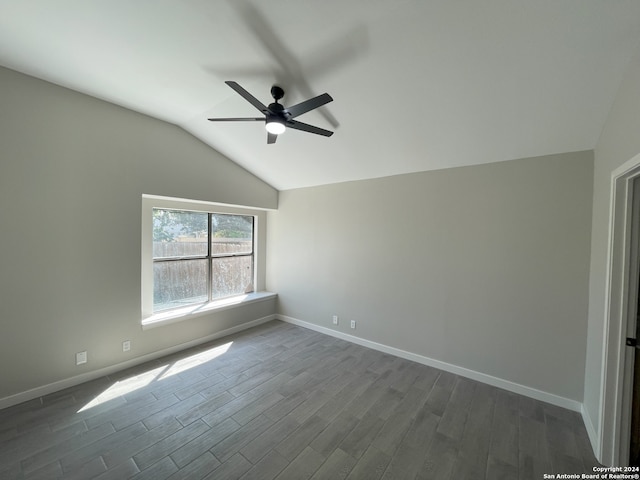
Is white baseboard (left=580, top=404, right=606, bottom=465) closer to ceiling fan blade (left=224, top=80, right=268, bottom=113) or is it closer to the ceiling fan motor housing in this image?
ceiling fan blade (left=224, top=80, right=268, bottom=113)

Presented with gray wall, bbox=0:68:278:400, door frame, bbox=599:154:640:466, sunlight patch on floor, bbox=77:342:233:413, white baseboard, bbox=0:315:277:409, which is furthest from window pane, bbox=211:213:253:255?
door frame, bbox=599:154:640:466

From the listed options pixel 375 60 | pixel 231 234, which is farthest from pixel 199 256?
pixel 375 60

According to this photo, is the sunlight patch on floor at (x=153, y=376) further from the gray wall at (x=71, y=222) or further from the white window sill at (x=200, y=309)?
the white window sill at (x=200, y=309)

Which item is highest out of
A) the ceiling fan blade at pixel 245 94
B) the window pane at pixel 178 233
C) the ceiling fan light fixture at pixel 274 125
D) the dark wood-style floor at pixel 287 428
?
the ceiling fan blade at pixel 245 94

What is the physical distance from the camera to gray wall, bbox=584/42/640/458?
5.06 ft

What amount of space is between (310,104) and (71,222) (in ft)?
9.02

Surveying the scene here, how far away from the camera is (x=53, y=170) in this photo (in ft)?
8.07

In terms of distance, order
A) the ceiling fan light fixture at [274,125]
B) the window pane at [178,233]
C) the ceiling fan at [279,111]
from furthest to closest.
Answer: the window pane at [178,233] < the ceiling fan light fixture at [274,125] < the ceiling fan at [279,111]

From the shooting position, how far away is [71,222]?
2.57m

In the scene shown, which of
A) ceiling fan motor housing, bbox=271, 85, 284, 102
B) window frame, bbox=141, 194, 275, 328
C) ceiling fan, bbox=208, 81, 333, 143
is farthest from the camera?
window frame, bbox=141, 194, 275, 328

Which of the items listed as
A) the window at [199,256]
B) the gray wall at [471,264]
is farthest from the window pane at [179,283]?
the gray wall at [471,264]

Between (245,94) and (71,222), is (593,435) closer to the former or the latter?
(245,94)

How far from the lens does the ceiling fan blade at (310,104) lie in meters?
1.75

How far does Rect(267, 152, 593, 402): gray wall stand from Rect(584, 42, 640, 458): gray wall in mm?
151
